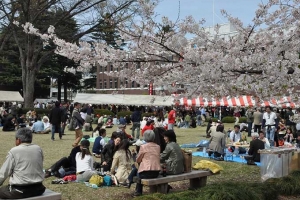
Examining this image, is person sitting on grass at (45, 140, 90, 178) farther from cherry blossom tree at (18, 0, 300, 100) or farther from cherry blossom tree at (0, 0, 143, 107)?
cherry blossom tree at (0, 0, 143, 107)

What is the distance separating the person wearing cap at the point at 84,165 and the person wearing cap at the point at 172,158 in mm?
1869

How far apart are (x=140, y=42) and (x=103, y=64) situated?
93 cm

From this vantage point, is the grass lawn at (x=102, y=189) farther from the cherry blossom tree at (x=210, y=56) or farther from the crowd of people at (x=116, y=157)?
the cherry blossom tree at (x=210, y=56)

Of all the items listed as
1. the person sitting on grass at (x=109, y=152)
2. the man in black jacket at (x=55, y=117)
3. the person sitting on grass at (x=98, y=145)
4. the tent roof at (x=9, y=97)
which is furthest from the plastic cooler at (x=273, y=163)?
the tent roof at (x=9, y=97)

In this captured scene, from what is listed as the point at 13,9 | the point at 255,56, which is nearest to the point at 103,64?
the point at 255,56

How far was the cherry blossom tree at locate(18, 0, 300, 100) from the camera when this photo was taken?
279 inches

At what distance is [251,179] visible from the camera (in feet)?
31.6

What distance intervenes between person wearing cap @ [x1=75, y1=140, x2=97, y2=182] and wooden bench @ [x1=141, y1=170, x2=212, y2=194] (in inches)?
78.1

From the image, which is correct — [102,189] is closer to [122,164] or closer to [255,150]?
[122,164]

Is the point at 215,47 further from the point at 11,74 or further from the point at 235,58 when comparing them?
the point at 11,74

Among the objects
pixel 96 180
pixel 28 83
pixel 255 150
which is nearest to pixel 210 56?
pixel 96 180

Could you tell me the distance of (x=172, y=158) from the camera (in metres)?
7.48

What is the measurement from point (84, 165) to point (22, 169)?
11.6 feet

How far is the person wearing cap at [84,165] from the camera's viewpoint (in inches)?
339
